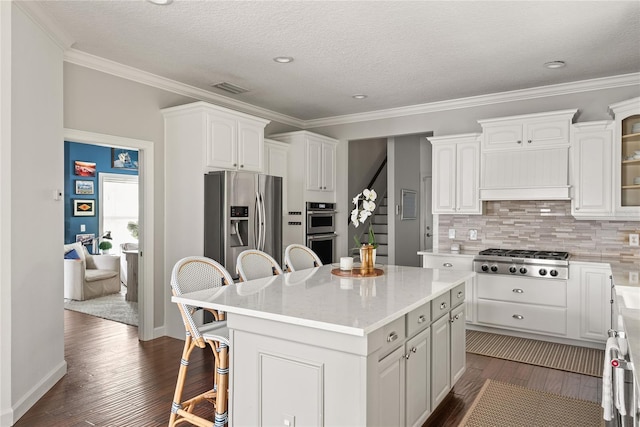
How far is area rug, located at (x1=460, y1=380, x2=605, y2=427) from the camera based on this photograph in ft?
9.14

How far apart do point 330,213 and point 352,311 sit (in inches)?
170

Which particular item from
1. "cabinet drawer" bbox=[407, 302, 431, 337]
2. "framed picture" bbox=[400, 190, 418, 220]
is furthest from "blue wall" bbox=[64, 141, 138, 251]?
"cabinet drawer" bbox=[407, 302, 431, 337]

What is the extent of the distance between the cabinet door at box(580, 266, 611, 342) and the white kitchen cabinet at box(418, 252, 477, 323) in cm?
102

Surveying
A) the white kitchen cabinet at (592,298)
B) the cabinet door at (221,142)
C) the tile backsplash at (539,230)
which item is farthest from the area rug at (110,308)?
the white kitchen cabinet at (592,298)

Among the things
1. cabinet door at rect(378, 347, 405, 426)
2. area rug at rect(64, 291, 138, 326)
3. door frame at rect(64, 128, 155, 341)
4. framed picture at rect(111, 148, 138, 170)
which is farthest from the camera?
framed picture at rect(111, 148, 138, 170)

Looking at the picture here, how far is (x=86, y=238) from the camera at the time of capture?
25.4 feet

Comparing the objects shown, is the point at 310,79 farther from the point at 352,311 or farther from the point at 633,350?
the point at 633,350

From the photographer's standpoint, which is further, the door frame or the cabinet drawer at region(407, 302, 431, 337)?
the door frame

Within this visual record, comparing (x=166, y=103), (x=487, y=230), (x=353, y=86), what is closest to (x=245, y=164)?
(x=166, y=103)

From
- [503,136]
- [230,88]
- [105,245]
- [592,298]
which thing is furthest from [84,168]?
[592,298]

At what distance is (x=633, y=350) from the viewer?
143 centimetres

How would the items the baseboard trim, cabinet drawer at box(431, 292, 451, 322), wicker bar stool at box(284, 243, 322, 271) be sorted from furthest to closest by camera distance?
1. wicker bar stool at box(284, 243, 322, 271)
2. the baseboard trim
3. cabinet drawer at box(431, 292, 451, 322)

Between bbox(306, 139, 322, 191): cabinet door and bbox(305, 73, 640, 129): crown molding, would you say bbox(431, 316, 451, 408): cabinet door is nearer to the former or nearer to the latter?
bbox(305, 73, 640, 129): crown molding

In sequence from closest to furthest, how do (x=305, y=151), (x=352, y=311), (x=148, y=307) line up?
1. (x=352, y=311)
2. (x=148, y=307)
3. (x=305, y=151)
